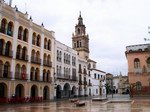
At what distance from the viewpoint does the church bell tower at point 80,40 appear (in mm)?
75250

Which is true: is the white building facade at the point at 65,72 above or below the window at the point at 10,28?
below

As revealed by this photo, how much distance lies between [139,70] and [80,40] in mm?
33893

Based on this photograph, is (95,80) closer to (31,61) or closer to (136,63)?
(136,63)

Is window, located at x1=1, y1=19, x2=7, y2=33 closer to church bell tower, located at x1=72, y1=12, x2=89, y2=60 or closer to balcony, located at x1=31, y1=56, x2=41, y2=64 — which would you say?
balcony, located at x1=31, y1=56, x2=41, y2=64

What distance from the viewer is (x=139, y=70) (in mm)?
45594

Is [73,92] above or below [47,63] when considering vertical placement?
below

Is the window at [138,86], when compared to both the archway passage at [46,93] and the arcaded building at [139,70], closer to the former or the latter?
the arcaded building at [139,70]

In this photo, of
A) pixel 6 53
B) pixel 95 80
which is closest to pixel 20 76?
pixel 6 53

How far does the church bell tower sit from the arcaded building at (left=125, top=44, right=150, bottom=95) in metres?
29.8

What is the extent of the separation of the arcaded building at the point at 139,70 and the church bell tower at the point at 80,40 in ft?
97.8

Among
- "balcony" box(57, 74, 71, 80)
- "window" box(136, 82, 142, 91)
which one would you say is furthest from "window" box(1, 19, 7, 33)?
"window" box(136, 82, 142, 91)

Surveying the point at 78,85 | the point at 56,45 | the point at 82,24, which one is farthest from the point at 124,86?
the point at 56,45

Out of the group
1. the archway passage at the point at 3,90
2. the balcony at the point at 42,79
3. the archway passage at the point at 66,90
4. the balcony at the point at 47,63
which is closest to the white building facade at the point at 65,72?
the archway passage at the point at 66,90

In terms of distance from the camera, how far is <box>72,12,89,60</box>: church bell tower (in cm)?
7525
